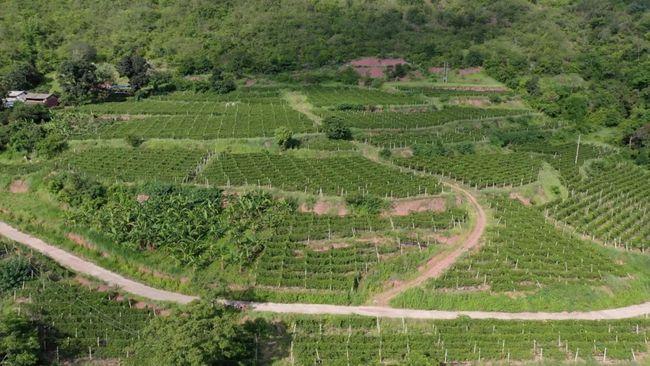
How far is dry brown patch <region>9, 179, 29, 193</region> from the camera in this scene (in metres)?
48.8

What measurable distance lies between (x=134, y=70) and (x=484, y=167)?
51.9 m

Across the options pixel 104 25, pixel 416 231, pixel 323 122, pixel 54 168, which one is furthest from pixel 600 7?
pixel 54 168

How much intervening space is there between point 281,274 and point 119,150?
27635mm

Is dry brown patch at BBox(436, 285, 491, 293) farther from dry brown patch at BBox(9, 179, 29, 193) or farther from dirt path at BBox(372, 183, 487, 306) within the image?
dry brown patch at BBox(9, 179, 29, 193)

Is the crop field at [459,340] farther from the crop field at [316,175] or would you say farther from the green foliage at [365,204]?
the crop field at [316,175]

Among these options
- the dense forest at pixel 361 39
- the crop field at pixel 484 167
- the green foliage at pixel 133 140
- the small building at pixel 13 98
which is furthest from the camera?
the dense forest at pixel 361 39

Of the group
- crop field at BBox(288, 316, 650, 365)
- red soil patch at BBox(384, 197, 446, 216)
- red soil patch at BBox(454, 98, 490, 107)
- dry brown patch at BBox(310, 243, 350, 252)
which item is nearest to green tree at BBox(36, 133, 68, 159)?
dry brown patch at BBox(310, 243, 350, 252)

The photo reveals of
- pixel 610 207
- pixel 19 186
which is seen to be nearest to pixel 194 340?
pixel 19 186

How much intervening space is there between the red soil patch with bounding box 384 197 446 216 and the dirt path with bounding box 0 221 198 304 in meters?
18.4

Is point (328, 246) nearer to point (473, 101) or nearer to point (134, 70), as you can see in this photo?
point (473, 101)

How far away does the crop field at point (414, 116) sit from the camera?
62875 millimetres

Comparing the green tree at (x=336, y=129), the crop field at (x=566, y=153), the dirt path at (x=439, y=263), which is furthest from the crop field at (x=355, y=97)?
the dirt path at (x=439, y=263)

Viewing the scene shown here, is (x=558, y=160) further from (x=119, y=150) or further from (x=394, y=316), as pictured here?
(x=119, y=150)

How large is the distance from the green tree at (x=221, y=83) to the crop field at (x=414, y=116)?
19.6 meters
